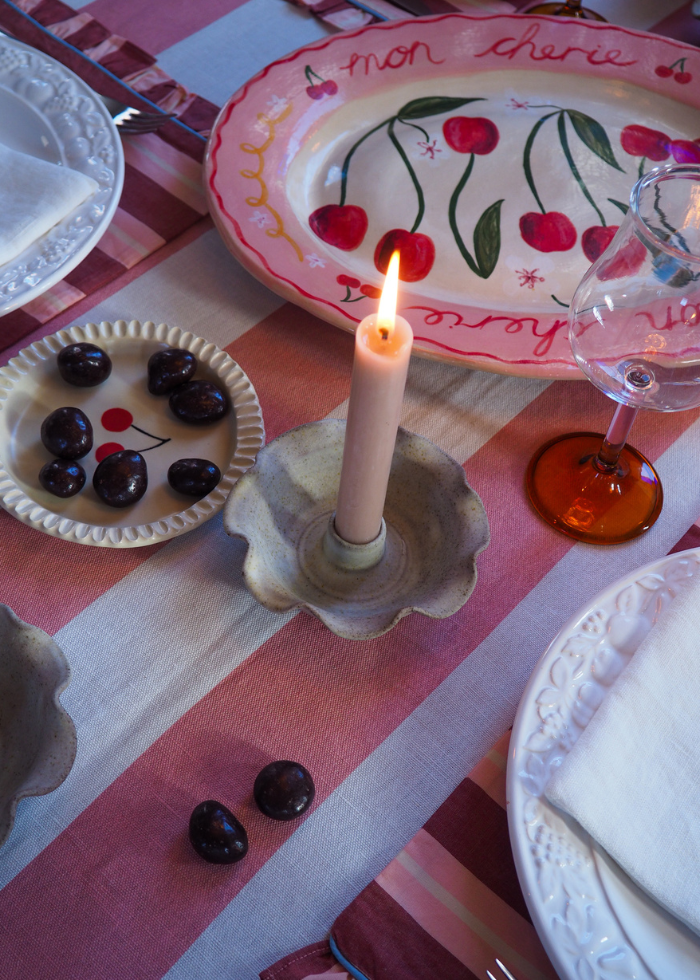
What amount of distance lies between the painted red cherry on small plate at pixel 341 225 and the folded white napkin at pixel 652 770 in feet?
1.12

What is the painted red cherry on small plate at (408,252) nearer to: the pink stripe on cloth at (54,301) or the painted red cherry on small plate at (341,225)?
the painted red cherry on small plate at (341,225)

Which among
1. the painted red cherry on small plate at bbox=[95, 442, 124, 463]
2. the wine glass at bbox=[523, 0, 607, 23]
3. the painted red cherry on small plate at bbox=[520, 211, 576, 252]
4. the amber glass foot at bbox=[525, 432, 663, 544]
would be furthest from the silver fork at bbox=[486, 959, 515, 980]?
the wine glass at bbox=[523, 0, 607, 23]

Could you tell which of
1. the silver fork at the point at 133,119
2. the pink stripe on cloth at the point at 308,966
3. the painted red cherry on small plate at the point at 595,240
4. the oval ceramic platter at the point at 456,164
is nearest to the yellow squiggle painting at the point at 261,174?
the oval ceramic platter at the point at 456,164

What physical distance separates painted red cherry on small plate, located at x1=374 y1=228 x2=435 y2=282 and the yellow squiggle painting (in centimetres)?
6

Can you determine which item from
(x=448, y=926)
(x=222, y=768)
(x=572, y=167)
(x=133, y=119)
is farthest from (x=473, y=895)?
(x=133, y=119)

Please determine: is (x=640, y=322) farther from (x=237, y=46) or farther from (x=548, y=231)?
(x=237, y=46)

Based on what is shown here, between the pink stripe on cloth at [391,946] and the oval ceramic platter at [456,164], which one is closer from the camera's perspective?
the pink stripe on cloth at [391,946]

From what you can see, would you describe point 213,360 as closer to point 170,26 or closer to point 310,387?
point 310,387

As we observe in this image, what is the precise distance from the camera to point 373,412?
0.36 metres

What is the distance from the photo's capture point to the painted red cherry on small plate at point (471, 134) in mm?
632

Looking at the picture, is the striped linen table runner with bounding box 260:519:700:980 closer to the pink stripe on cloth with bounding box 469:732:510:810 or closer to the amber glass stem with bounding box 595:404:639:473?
the pink stripe on cloth with bounding box 469:732:510:810

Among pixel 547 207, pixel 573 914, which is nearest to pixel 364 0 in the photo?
pixel 547 207

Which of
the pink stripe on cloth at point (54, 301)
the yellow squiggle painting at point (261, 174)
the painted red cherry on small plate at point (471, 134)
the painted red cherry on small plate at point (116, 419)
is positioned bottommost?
the painted red cherry on small plate at point (116, 419)

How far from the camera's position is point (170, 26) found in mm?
779
